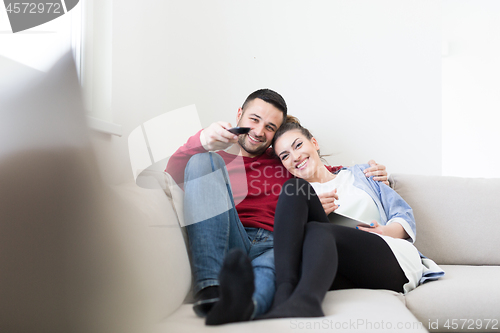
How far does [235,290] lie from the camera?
592mm

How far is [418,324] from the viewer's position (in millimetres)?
690

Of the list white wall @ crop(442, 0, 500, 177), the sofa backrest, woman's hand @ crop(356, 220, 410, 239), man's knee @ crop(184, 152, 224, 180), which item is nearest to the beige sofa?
man's knee @ crop(184, 152, 224, 180)

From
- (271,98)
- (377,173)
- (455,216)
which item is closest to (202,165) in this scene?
(271,98)

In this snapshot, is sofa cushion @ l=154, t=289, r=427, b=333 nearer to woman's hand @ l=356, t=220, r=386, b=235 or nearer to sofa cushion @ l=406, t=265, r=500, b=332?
sofa cushion @ l=406, t=265, r=500, b=332

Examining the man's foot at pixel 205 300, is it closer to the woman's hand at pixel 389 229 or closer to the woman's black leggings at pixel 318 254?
the woman's black leggings at pixel 318 254

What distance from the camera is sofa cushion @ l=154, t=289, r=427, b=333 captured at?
0.60 m

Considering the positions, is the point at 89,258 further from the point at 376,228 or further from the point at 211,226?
the point at 376,228

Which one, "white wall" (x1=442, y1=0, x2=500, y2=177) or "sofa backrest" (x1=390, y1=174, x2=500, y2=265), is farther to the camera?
"white wall" (x1=442, y1=0, x2=500, y2=177)

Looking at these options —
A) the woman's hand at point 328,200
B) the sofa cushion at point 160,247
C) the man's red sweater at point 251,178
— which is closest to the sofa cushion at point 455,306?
the woman's hand at point 328,200

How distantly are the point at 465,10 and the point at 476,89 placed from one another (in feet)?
2.14

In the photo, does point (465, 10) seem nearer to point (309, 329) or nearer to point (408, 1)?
point (408, 1)

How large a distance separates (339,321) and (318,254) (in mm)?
153

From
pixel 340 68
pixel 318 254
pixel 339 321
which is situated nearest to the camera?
pixel 339 321

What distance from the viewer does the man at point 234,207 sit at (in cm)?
60
